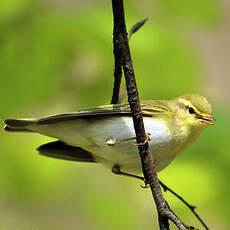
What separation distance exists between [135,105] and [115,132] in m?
1.06

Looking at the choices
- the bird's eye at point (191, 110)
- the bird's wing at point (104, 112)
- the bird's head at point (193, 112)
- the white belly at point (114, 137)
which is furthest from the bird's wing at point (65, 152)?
the bird's eye at point (191, 110)

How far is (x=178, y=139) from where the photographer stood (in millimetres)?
3156

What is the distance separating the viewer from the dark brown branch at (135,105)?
6.11ft

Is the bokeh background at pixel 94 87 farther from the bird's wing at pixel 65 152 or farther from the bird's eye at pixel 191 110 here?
the bird's wing at pixel 65 152

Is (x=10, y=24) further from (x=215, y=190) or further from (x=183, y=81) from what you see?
(x=215, y=190)

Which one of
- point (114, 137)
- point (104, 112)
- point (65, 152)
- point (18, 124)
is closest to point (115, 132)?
point (114, 137)

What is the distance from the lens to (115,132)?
3061 mm

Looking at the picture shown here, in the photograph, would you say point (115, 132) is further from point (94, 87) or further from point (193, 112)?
point (193, 112)

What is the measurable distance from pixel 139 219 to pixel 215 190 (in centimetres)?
74

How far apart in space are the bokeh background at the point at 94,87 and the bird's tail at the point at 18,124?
18 cm

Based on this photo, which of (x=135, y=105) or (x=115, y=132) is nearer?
(x=135, y=105)

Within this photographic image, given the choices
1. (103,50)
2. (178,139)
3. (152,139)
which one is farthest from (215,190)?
(103,50)

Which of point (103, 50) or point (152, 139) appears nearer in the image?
point (152, 139)

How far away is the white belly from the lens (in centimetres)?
304
